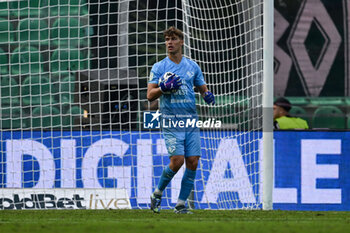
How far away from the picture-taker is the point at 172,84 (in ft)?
22.7

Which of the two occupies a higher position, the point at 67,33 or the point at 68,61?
the point at 67,33

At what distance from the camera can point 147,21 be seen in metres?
9.50

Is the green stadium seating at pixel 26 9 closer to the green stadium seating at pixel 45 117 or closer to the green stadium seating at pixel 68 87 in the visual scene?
the green stadium seating at pixel 68 87

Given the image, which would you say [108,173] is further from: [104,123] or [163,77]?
[163,77]

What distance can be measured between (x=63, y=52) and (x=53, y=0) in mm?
688

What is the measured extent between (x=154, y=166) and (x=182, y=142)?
6.81 ft

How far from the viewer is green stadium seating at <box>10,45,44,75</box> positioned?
32.7ft

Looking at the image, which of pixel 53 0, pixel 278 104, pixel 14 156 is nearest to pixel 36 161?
pixel 14 156

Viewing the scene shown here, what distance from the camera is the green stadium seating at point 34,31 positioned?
9945 mm

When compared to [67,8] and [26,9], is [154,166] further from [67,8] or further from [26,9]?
[26,9]

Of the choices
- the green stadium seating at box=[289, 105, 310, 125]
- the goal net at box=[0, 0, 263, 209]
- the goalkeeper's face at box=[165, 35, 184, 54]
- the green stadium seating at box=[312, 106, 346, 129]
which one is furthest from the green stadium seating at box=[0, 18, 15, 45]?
the green stadium seating at box=[312, 106, 346, 129]

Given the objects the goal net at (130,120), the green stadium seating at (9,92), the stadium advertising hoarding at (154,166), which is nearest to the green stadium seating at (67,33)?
the goal net at (130,120)

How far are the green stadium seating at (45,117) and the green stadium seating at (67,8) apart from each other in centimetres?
118

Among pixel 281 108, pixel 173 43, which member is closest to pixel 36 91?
pixel 281 108
